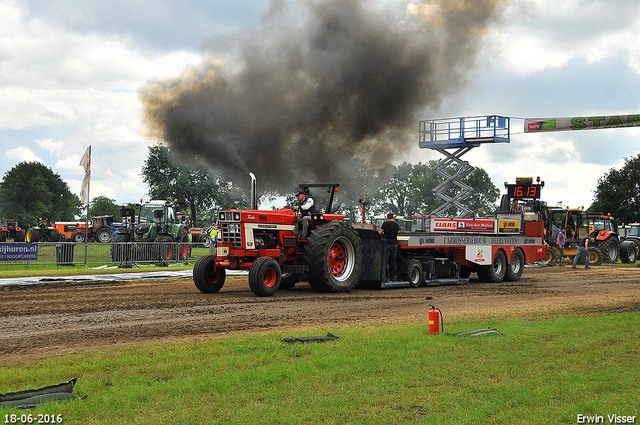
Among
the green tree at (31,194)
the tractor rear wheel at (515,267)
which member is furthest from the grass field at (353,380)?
the green tree at (31,194)

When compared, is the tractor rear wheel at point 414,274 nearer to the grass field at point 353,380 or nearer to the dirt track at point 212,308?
the dirt track at point 212,308

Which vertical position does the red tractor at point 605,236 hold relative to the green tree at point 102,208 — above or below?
below

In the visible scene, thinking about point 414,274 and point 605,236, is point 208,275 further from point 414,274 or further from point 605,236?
point 605,236

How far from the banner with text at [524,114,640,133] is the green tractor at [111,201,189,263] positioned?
1467 cm

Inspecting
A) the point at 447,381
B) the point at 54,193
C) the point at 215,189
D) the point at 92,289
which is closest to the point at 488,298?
the point at 215,189

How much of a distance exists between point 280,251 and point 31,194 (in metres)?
97.1

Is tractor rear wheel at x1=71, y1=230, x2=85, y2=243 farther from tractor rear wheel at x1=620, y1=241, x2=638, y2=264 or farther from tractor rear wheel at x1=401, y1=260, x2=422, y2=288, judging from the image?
tractor rear wheel at x1=620, y1=241, x2=638, y2=264

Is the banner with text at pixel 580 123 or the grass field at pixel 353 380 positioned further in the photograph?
the banner with text at pixel 580 123

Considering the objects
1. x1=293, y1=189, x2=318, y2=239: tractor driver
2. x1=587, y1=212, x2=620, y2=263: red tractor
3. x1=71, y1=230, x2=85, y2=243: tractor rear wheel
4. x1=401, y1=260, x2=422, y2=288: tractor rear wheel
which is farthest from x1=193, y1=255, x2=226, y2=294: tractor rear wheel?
x1=71, y1=230, x2=85, y2=243: tractor rear wheel

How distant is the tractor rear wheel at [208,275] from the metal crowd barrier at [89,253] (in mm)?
9508

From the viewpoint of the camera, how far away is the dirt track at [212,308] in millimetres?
8320

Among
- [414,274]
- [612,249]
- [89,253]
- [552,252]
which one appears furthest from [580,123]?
[89,253]

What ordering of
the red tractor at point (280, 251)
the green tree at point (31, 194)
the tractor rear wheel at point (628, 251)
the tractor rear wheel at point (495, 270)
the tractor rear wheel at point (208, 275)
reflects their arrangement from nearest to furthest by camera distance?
1. the red tractor at point (280, 251)
2. the tractor rear wheel at point (208, 275)
3. the tractor rear wheel at point (495, 270)
4. the tractor rear wheel at point (628, 251)
5. the green tree at point (31, 194)

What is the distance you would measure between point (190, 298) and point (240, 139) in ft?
14.1
